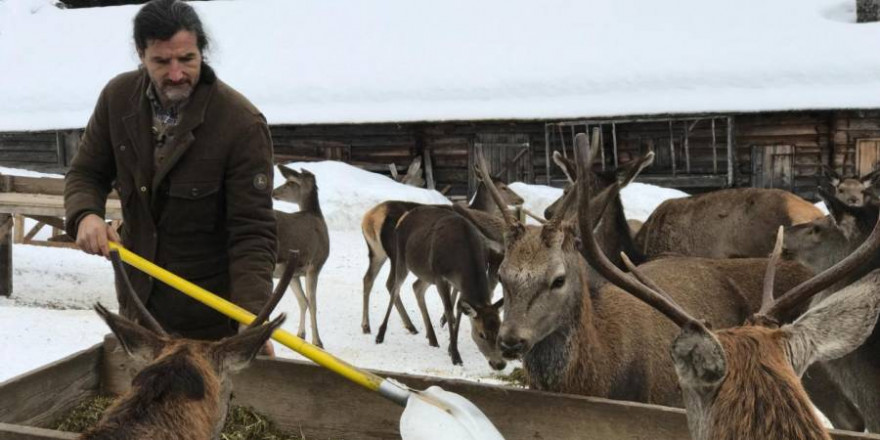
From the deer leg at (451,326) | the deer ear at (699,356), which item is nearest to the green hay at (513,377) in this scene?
the deer leg at (451,326)

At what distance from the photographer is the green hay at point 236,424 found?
390cm

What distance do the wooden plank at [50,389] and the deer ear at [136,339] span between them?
1.14 m

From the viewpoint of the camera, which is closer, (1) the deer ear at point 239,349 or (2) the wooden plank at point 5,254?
(1) the deer ear at point 239,349

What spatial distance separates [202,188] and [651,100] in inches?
675

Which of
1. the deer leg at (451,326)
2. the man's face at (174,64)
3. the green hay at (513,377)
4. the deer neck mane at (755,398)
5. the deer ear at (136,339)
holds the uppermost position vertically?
the man's face at (174,64)

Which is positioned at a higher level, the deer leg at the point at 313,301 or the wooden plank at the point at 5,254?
the wooden plank at the point at 5,254

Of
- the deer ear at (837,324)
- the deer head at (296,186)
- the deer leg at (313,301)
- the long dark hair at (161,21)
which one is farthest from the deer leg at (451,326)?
the deer ear at (837,324)

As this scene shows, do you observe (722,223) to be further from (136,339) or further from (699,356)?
(136,339)

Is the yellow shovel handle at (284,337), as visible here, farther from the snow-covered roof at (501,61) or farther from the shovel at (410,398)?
the snow-covered roof at (501,61)

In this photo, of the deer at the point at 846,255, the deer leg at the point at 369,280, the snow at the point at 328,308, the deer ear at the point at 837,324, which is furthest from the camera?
the deer leg at the point at 369,280

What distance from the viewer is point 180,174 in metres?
3.65

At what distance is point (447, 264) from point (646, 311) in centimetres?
441

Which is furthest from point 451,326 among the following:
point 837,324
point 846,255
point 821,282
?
point 837,324

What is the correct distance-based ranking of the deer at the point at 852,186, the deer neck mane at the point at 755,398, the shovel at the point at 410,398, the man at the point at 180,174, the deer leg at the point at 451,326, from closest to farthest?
the deer neck mane at the point at 755,398 → the shovel at the point at 410,398 → the man at the point at 180,174 → the deer leg at the point at 451,326 → the deer at the point at 852,186
